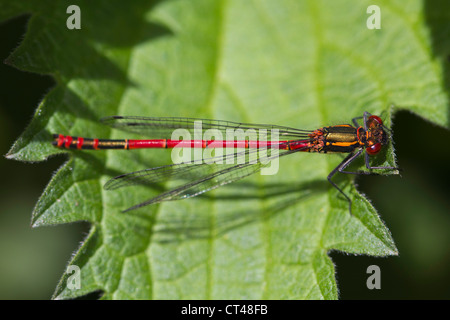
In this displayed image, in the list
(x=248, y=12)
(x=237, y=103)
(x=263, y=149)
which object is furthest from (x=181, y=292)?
(x=248, y=12)

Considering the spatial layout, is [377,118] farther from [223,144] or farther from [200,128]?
[200,128]

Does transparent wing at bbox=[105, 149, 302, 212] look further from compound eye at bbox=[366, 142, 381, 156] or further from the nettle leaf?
compound eye at bbox=[366, 142, 381, 156]

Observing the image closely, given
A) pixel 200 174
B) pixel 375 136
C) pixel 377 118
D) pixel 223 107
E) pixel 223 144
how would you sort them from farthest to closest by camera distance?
pixel 223 107 < pixel 223 144 < pixel 200 174 < pixel 377 118 < pixel 375 136

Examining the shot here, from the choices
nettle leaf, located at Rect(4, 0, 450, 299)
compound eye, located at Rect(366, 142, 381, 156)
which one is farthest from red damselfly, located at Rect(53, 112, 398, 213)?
nettle leaf, located at Rect(4, 0, 450, 299)

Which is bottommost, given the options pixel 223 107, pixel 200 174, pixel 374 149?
pixel 200 174

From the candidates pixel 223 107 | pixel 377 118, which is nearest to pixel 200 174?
pixel 223 107

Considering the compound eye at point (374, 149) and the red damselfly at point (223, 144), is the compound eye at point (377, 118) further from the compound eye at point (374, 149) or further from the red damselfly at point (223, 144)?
the compound eye at point (374, 149)
